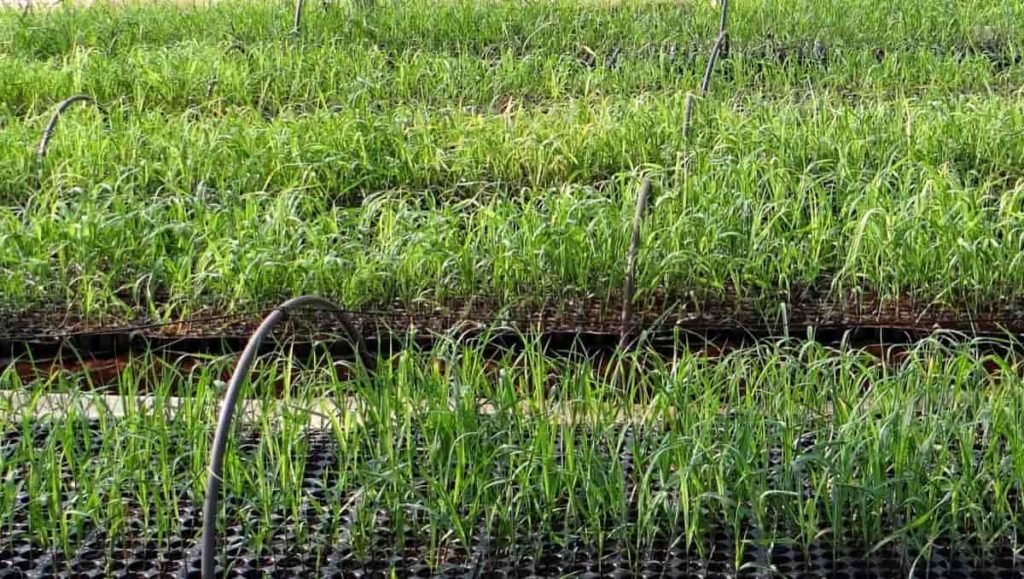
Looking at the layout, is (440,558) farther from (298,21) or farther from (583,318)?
(298,21)

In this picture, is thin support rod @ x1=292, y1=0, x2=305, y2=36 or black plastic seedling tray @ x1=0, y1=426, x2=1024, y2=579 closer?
black plastic seedling tray @ x1=0, y1=426, x2=1024, y2=579

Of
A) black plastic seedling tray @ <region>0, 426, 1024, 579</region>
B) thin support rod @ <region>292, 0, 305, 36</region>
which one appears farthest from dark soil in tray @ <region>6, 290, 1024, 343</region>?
thin support rod @ <region>292, 0, 305, 36</region>

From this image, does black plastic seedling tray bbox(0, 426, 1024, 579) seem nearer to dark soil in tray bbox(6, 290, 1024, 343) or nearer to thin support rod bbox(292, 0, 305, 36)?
dark soil in tray bbox(6, 290, 1024, 343)

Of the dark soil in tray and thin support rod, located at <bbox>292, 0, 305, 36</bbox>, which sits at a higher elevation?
thin support rod, located at <bbox>292, 0, 305, 36</bbox>

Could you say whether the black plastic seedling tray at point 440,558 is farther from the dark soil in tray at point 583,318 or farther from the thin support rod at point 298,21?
the thin support rod at point 298,21

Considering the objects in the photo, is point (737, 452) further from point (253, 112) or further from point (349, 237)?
point (253, 112)

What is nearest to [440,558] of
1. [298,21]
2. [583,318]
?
[583,318]

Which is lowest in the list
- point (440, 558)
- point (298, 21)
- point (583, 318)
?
point (440, 558)

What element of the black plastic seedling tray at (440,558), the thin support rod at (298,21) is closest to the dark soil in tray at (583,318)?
the black plastic seedling tray at (440,558)

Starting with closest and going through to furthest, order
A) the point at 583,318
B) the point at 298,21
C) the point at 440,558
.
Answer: the point at 440,558
the point at 583,318
the point at 298,21

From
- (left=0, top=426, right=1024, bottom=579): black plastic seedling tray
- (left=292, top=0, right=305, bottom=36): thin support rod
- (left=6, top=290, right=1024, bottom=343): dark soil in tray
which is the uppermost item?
(left=292, top=0, right=305, bottom=36): thin support rod

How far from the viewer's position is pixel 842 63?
5.91 m

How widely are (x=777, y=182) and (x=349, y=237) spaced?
4.07 ft

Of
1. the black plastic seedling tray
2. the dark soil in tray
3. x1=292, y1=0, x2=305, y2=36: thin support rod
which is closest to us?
the black plastic seedling tray
